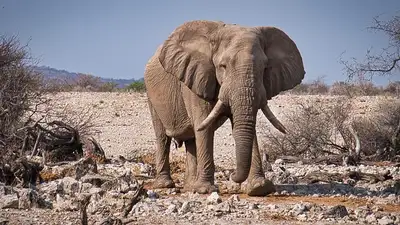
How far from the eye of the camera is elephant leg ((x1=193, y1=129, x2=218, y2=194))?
11305 mm

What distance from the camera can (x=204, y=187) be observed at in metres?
11.4

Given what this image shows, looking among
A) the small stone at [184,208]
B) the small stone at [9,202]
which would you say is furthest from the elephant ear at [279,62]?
the small stone at [9,202]

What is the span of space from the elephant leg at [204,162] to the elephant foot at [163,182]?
1390mm

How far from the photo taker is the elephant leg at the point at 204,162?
1130 centimetres

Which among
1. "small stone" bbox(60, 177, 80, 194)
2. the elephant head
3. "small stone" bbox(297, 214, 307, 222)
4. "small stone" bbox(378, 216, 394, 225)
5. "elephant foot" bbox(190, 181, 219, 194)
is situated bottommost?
"small stone" bbox(378, 216, 394, 225)

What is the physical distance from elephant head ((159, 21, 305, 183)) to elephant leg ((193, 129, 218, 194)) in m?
0.21

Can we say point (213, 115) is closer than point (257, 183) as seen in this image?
Yes

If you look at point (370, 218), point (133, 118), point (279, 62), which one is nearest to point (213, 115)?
point (279, 62)

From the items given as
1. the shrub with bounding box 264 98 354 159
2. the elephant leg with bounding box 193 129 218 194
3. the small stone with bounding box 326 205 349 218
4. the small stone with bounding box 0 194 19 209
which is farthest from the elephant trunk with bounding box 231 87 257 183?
the shrub with bounding box 264 98 354 159

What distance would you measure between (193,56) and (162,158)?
2.44m

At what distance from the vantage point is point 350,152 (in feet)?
54.4

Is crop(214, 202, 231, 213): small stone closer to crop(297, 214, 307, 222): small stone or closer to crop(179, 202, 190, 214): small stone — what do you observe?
crop(179, 202, 190, 214): small stone

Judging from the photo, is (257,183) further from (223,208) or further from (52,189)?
(52,189)

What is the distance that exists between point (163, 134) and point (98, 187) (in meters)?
2.57
